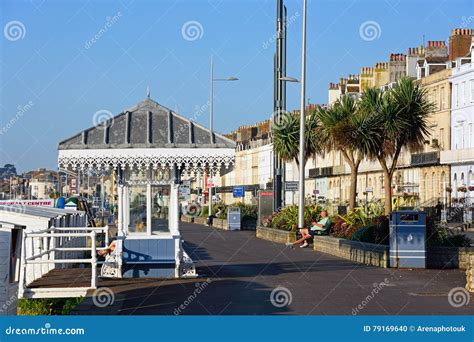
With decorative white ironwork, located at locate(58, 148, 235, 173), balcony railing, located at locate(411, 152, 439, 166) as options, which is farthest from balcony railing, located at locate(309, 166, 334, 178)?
decorative white ironwork, located at locate(58, 148, 235, 173)

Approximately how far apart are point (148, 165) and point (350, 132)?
26016 millimetres

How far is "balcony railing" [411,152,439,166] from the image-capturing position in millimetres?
73875

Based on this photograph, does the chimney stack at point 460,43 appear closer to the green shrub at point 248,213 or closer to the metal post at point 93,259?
the green shrub at point 248,213

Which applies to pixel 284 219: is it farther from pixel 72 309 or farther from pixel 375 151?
pixel 72 309

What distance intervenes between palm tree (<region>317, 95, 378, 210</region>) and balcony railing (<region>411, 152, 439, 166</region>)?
23987 mm

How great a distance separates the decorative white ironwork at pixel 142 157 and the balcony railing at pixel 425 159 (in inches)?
2094

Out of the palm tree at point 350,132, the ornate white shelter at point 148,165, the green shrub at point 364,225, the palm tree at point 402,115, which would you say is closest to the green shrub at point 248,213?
the palm tree at point 350,132

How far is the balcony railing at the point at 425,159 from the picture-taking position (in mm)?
73875

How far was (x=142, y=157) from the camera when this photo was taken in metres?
21.8

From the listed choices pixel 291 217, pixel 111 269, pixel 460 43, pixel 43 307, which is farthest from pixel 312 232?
pixel 460 43

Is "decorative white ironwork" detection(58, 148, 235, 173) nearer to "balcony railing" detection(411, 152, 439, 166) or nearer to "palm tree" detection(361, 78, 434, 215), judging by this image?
"palm tree" detection(361, 78, 434, 215)

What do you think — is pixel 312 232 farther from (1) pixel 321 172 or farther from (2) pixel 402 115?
(1) pixel 321 172

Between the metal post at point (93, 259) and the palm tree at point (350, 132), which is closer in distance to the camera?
the metal post at point (93, 259)

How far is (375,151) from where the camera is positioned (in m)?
45.9
